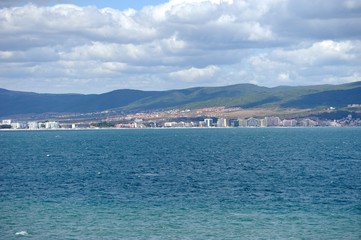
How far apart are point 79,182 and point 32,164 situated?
Answer: 32.2 metres

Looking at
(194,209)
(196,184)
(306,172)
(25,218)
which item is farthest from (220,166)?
(25,218)

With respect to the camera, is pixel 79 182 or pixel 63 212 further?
pixel 79 182

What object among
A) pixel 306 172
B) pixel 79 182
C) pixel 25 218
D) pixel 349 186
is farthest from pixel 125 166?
pixel 25 218

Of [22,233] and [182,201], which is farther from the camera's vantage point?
[182,201]

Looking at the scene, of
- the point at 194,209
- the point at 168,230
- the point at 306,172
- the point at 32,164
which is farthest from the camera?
the point at 32,164

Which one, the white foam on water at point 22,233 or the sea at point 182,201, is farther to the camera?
the sea at point 182,201

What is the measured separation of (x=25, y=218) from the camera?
52.6 metres

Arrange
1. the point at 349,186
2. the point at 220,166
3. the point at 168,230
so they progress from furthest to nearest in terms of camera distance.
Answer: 1. the point at 220,166
2. the point at 349,186
3. the point at 168,230

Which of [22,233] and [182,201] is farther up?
[22,233]

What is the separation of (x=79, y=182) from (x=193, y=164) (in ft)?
102

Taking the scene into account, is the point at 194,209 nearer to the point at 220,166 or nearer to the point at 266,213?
the point at 266,213

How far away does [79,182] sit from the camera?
7825cm

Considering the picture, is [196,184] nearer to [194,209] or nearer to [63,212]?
[194,209]

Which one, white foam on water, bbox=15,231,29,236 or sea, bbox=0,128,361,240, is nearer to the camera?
white foam on water, bbox=15,231,29,236
